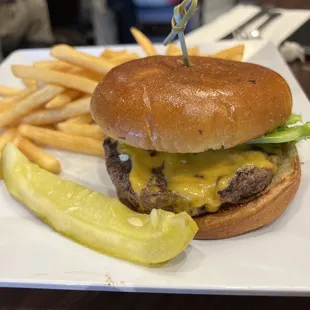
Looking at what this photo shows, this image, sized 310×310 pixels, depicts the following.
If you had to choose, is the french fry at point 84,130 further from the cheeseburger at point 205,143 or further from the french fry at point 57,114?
the cheeseburger at point 205,143

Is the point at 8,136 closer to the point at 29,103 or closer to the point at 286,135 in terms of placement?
the point at 29,103

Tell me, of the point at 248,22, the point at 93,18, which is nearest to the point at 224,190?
the point at 248,22

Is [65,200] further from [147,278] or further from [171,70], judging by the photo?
[171,70]

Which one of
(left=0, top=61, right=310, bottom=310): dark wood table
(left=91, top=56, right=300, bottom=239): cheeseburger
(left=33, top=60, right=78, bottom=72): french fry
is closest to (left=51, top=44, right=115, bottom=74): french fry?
(left=33, top=60, right=78, bottom=72): french fry

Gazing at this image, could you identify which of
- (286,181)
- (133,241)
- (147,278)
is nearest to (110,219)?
(133,241)

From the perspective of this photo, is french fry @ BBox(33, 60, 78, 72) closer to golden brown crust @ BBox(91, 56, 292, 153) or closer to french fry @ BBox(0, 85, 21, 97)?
french fry @ BBox(0, 85, 21, 97)

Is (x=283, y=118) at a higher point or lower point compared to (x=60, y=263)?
higher
